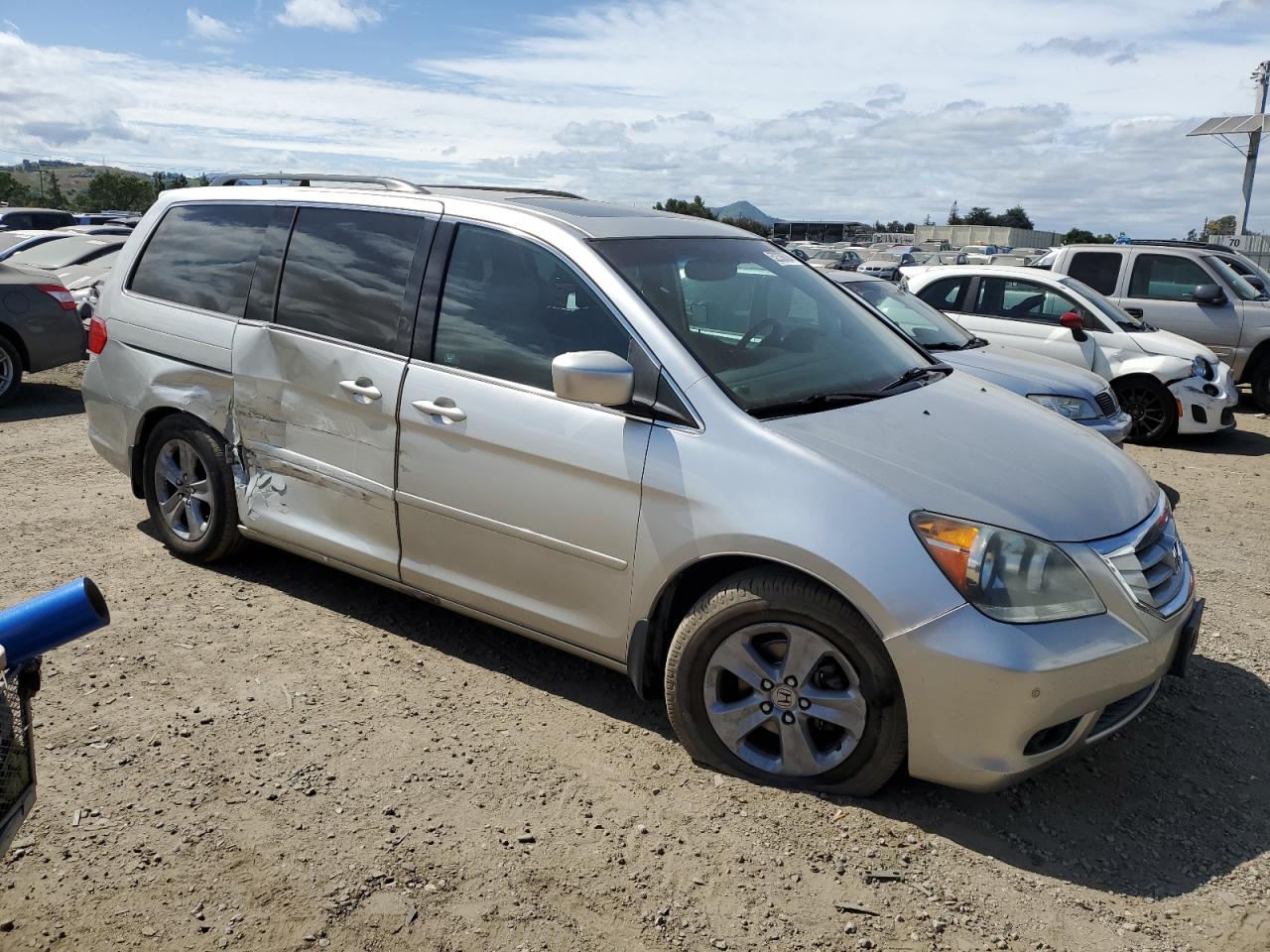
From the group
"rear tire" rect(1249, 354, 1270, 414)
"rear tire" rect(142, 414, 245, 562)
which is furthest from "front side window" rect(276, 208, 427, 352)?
"rear tire" rect(1249, 354, 1270, 414)

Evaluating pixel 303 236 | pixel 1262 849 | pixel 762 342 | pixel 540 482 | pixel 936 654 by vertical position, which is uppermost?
pixel 303 236

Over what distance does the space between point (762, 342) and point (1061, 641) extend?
1.54 metres

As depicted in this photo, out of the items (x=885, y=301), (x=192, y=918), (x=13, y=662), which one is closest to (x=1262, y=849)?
(x=192, y=918)

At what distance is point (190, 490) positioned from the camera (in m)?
5.06

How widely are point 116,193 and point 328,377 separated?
5948 cm

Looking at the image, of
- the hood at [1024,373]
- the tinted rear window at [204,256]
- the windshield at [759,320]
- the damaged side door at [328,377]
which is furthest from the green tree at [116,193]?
the windshield at [759,320]

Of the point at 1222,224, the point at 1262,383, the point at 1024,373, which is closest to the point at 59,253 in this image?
the point at 1024,373

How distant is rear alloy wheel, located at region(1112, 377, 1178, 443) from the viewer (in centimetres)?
977

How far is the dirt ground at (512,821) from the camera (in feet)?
9.18

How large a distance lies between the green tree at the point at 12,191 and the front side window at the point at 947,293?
169 ft

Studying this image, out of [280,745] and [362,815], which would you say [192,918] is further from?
[280,745]

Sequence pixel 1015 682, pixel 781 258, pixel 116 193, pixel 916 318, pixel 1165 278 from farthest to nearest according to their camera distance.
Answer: pixel 116 193
pixel 1165 278
pixel 916 318
pixel 781 258
pixel 1015 682

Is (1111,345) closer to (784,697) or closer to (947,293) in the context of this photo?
(947,293)

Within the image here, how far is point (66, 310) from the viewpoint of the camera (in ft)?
33.0
